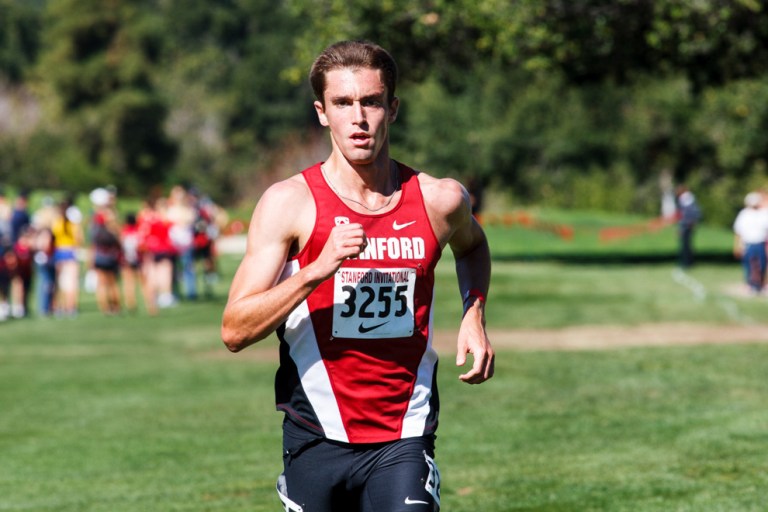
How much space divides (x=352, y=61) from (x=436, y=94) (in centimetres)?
5214

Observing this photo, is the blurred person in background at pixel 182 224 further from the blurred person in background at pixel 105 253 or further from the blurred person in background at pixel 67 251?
the blurred person in background at pixel 67 251

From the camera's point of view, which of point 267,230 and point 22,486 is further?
point 22,486

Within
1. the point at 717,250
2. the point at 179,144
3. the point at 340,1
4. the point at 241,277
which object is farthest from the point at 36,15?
the point at 241,277

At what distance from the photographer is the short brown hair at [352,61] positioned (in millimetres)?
4582

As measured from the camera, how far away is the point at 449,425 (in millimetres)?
11781

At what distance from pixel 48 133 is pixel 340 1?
51505 mm

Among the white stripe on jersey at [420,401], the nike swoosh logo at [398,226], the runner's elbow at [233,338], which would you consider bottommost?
the white stripe on jersey at [420,401]

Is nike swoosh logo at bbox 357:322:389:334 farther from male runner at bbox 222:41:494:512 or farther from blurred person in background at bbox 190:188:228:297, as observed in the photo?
blurred person in background at bbox 190:188:228:297

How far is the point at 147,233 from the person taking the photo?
24266mm

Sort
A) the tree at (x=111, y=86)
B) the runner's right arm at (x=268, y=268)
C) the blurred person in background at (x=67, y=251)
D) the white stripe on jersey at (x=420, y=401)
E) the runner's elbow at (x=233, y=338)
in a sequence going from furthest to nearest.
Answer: the tree at (x=111, y=86) → the blurred person in background at (x=67, y=251) → the white stripe on jersey at (x=420, y=401) → the runner's elbow at (x=233, y=338) → the runner's right arm at (x=268, y=268)

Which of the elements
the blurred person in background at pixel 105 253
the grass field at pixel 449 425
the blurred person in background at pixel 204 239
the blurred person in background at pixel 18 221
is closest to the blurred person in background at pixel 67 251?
the blurred person in background at pixel 105 253

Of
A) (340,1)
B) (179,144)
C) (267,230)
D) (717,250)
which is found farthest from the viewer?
(179,144)

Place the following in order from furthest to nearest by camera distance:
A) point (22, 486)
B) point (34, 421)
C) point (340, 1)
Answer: point (340, 1)
point (34, 421)
point (22, 486)

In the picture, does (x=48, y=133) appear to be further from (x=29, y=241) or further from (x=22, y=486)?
(x=22, y=486)
